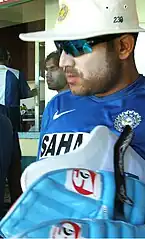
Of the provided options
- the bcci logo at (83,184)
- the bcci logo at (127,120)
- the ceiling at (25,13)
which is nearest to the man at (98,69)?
the bcci logo at (127,120)

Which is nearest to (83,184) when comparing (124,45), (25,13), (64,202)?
(64,202)

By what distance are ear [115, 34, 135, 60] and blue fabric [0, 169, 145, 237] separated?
19.3 inches

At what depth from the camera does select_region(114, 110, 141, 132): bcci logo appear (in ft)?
4.50

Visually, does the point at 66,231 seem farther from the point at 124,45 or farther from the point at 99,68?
the point at 124,45

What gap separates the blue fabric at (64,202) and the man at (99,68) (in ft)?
1.08

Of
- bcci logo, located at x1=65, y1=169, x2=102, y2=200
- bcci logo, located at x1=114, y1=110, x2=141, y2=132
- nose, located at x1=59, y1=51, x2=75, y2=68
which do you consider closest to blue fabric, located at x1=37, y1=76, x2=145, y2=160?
bcci logo, located at x1=114, y1=110, x2=141, y2=132

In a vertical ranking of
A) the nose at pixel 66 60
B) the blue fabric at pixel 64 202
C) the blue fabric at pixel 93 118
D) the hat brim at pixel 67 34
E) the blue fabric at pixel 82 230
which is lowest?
the blue fabric at pixel 82 230

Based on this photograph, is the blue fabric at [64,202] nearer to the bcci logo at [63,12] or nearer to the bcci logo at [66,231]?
the bcci logo at [66,231]

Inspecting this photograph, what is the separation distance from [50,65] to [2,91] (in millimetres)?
1092

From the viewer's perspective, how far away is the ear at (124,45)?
1.38 meters

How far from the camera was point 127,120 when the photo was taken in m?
1.38

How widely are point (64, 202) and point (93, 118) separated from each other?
0.47 m

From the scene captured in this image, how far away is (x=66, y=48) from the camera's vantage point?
1353mm

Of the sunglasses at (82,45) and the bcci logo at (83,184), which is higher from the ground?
the sunglasses at (82,45)
